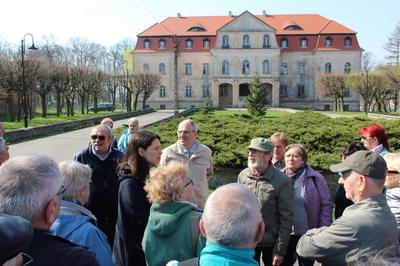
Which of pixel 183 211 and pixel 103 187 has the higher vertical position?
pixel 183 211

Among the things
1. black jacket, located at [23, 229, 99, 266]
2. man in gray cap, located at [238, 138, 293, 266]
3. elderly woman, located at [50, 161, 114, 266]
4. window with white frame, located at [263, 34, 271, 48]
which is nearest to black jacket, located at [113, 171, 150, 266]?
elderly woman, located at [50, 161, 114, 266]

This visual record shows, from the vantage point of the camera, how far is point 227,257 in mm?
2271

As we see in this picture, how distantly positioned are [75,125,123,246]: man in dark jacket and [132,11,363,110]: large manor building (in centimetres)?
6030

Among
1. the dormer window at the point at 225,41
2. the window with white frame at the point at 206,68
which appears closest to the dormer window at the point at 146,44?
the window with white frame at the point at 206,68

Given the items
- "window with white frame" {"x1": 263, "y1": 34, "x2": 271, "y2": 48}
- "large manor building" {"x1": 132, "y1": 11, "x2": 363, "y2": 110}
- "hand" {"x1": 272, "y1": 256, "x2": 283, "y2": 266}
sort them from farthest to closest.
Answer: "large manor building" {"x1": 132, "y1": 11, "x2": 363, "y2": 110} → "window with white frame" {"x1": 263, "y1": 34, "x2": 271, "y2": 48} → "hand" {"x1": 272, "y1": 256, "x2": 283, "y2": 266}

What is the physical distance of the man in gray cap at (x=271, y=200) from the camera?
438 centimetres

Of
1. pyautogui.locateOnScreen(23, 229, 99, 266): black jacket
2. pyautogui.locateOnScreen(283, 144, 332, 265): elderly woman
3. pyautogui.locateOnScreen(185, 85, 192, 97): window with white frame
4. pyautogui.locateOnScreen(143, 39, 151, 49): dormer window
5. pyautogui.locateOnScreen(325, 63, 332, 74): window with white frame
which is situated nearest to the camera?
pyautogui.locateOnScreen(23, 229, 99, 266): black jacket

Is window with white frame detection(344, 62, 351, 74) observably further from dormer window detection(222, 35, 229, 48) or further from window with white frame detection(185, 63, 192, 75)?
window with white frame detection(185, 63, 192, 75)

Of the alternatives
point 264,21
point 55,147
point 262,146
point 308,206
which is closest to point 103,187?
point 262,146

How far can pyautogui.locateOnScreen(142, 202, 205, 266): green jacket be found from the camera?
3.13 metres

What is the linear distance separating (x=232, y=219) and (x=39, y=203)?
1.06 metres

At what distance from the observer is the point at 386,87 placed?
167 ft

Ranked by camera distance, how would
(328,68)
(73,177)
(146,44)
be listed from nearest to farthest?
(73,177), (328,68), (146,44)

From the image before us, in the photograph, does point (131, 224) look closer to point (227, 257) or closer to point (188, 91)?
point (227, 257)
